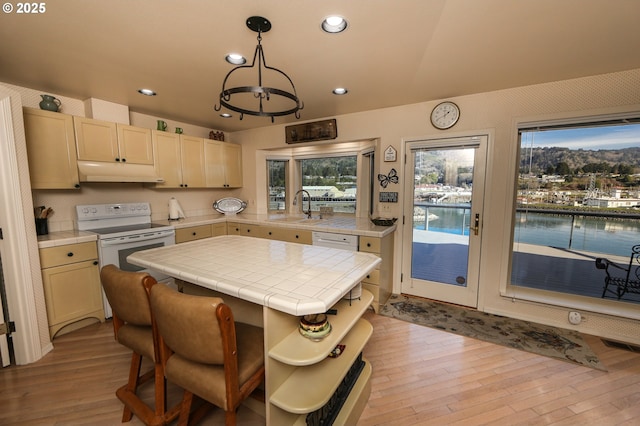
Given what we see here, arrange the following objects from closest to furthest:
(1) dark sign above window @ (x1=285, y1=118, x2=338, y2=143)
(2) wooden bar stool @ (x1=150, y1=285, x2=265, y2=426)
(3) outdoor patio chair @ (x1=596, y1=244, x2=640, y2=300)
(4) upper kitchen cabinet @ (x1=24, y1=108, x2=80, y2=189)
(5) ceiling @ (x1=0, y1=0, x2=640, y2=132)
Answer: (2) wooden bar stool @ (x1=150, y1=285, x2=265, y2=426), (5) ceiling @ (x1=0, y1=0, x2=640, y2=132), (4) upper kitchen cabinet @ (x1=24, y1=108, x2=80, y2=189), (3) outdoor patio chair @ (x1=596, y1=244, x2=640, y2=300), (1) dark sign above window @ (x1=285, y1=118, x2=338, y2=143)

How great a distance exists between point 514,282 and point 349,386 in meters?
2.38

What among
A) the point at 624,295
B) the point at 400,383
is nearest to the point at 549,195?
the point at 624,295

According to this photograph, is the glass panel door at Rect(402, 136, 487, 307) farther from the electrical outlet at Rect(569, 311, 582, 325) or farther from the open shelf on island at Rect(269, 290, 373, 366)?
the open shelf on island at Rect(269, 290, 373, 366)

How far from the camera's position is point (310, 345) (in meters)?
1.21

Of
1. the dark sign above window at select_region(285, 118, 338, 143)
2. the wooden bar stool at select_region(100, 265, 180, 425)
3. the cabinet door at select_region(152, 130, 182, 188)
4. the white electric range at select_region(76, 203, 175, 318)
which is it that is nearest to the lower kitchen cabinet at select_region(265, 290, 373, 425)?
the wooden bar stool at select_region(100, 265, 180, 425)

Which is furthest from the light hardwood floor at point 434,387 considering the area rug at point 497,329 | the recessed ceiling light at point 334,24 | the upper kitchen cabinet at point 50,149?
the recessed ceiling light at point 334,24

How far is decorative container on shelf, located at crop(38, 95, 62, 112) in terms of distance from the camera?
249 centimetres

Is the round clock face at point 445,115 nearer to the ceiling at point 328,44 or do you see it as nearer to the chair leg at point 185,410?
the ceiling at point 328,44

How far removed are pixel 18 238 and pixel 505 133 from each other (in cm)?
451

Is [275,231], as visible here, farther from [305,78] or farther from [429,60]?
[429,60]

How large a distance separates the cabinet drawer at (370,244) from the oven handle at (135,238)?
2439 millimetres

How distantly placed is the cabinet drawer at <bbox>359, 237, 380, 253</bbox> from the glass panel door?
0.64 m

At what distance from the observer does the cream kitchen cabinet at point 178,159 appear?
3371mm

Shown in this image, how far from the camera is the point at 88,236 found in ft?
8.27
